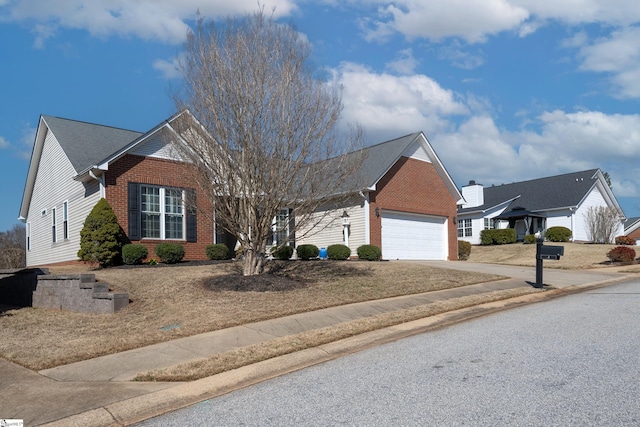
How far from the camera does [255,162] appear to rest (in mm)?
12914

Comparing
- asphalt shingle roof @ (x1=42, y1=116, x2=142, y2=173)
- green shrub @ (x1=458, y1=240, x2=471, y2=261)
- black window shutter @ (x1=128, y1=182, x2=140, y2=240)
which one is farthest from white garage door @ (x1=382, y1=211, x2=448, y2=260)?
asphalt shingle roof @ (x1=42, y1=116, x2=142, y2=173)

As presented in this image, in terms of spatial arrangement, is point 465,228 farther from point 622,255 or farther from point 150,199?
Answer: point 150,199

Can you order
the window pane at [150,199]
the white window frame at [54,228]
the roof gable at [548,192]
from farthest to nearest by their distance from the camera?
the roof gable at [548,192], the white window frame at [54,228], the window pane at [150,199]

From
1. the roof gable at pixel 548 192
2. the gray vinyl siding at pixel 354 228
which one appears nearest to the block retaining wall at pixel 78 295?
the gray vinyl siding at pixel 354 228

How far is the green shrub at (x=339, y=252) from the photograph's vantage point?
21.5 m

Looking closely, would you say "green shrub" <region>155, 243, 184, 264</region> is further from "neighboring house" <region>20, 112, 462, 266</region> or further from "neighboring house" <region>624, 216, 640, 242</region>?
"neighboring house" <region>624, 216, 640, 242</region>

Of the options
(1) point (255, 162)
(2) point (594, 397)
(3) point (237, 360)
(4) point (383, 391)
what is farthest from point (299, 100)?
(2) point (594, 397)

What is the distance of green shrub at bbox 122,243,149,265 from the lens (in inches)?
661

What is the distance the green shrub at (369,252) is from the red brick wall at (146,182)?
5867mm

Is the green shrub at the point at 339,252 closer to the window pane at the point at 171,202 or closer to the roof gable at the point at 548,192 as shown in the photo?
the window pane at the point at 171,202

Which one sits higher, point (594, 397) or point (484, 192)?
point (484, 192)

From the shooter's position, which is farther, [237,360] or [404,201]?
[404,201]

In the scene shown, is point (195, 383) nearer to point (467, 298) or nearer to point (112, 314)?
point (112, 314)

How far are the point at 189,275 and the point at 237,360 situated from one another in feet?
23.4
